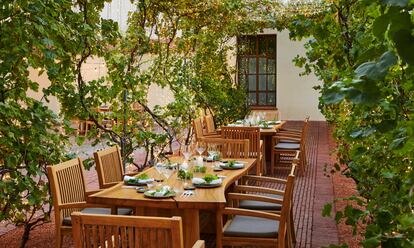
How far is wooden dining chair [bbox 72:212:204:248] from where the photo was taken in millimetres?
2168

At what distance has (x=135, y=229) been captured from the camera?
88.4 inches

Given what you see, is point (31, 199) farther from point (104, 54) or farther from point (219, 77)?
point (219, 77)

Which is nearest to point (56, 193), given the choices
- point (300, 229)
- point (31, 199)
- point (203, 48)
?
point (31, 199)

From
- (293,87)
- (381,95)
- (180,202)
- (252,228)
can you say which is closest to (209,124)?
(252,228)

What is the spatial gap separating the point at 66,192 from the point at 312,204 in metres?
3.47

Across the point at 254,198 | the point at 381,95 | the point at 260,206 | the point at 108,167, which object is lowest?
the point at 260,206

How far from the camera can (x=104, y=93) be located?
18.1 ft

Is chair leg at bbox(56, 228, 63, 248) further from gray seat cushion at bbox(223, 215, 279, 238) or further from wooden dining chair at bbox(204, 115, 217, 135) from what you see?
wooden dining chair at bbox(204, 115, 217, 135)

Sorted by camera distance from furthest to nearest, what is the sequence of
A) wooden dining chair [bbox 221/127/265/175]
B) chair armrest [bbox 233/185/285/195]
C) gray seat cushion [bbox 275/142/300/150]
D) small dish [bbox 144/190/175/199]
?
gray seat cushion [bbox 275/142/300/150]
wooden dining chair [bbox 221/127/265/175]
chair armrest [bbox 233/185/285/195]
small dish [bbox 144/190/175/199]

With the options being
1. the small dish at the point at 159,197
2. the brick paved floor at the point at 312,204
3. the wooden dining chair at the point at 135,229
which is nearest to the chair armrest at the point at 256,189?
the brick paved floor at the point at 312,204

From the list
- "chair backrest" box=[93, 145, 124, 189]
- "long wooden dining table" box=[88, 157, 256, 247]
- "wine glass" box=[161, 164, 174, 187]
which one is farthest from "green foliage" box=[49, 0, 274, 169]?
"long wooden dining table" box=[88, 157, 256, 247]

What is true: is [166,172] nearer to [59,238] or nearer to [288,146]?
[59,238]

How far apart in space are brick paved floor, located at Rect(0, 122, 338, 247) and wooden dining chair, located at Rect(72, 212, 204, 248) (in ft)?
8.63

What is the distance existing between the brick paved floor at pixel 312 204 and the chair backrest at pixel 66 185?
125 cm
